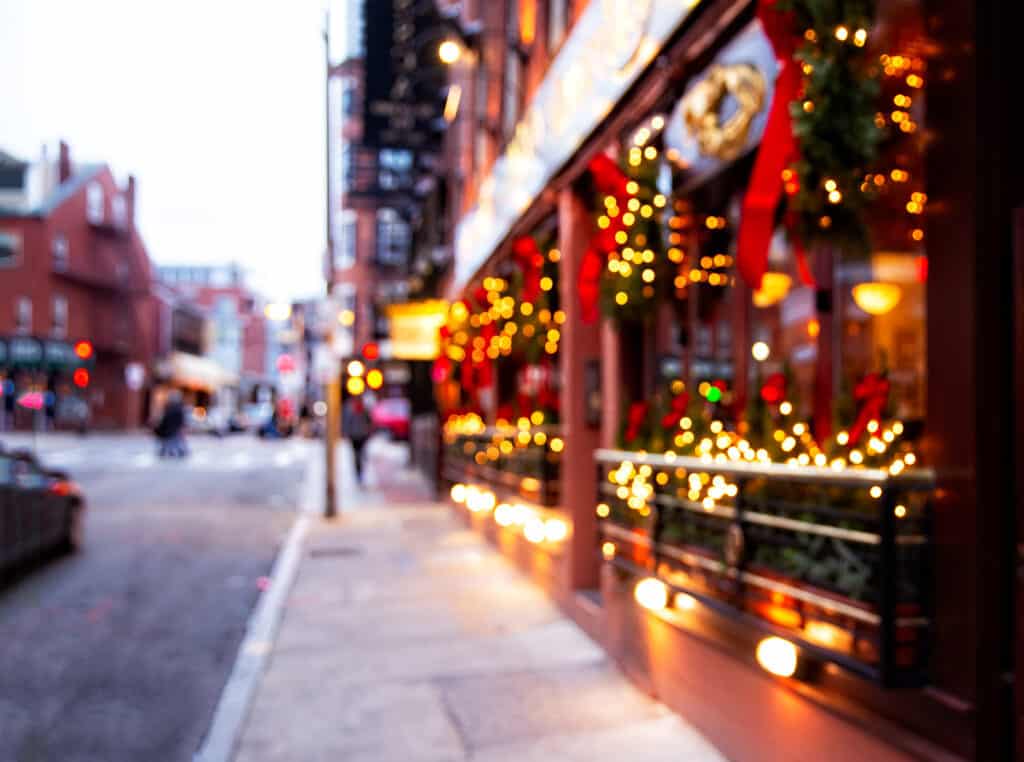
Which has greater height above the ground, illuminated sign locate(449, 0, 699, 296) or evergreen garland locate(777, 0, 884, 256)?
illuminated sign locate(449, 0, 699, 296)

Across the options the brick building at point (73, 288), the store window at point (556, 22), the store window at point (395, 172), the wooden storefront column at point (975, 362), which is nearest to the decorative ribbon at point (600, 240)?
the store window at point (556, 22)

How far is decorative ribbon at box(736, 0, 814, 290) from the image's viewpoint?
461 cm

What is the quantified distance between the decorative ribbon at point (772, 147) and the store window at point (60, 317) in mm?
51320

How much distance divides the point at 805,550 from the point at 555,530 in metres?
4.70

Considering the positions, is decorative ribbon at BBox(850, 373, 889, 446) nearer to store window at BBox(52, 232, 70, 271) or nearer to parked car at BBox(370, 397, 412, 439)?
parked car at BBox(370, 397, 412, 439)

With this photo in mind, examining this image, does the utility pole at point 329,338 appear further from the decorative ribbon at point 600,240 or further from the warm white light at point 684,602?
the warm white light at point 684,602

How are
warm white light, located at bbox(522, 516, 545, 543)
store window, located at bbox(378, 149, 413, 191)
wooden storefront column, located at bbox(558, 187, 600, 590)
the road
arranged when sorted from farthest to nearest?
1. store window, located at bbox(378, 149, 413, 191)
2. warm white light, located at bbox(522, 516, 545, 543)
3. wooden storefront column, located at bbox(558, 187, 600, 590)
4. the road

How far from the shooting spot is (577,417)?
8.33 m

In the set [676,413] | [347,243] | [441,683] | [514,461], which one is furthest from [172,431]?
[676,413]

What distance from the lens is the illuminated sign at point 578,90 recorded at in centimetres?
668

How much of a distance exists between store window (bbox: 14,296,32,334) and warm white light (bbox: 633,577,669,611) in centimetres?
5014

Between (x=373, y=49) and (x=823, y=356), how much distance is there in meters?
15.8

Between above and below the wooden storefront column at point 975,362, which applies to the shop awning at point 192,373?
above

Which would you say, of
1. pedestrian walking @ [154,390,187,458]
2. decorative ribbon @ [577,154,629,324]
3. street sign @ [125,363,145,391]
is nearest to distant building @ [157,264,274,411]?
street sign @ [125,363,145,391]
